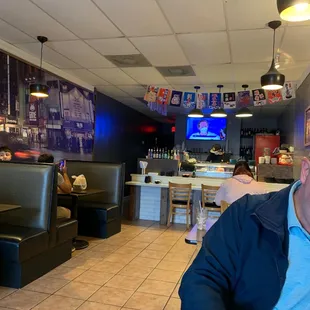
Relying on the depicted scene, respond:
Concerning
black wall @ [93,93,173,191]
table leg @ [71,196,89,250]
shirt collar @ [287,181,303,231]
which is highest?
black wall @ [93,93,173,191]

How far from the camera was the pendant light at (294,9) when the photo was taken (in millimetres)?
2326

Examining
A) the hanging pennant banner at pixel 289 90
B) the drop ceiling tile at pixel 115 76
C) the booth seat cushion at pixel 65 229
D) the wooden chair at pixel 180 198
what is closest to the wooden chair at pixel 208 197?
the wooden chair at pixel 180 198

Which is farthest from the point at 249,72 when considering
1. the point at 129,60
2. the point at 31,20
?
the point at 31,20

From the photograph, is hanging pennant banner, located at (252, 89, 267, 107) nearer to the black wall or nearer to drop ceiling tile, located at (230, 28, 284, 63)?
drop ceiling tile, located at (230, 28, 284, 63)

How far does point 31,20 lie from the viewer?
13.0 feet

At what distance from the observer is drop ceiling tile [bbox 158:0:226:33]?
334 centimetres

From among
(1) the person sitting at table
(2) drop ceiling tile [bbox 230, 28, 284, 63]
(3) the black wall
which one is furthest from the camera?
(3) the black wall

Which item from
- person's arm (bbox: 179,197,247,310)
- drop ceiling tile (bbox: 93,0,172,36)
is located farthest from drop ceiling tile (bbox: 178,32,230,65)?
person's arm (bbox: 179,197,247,310)

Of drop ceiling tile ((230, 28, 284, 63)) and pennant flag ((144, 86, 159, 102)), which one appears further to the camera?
pennant flag ((144, 86, 159, 102))

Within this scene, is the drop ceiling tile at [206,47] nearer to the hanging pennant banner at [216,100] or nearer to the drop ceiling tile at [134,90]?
the hanging pennant banner at [216,100]

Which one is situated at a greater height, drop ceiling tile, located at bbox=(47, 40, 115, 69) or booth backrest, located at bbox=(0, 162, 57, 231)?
drop ceiling tile, located at bbox=(47, 40, 115, 69)

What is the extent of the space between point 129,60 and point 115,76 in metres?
1.17

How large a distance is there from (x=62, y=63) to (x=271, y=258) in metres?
5.48

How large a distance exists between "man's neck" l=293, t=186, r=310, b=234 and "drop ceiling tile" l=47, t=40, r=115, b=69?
426 centimetres
